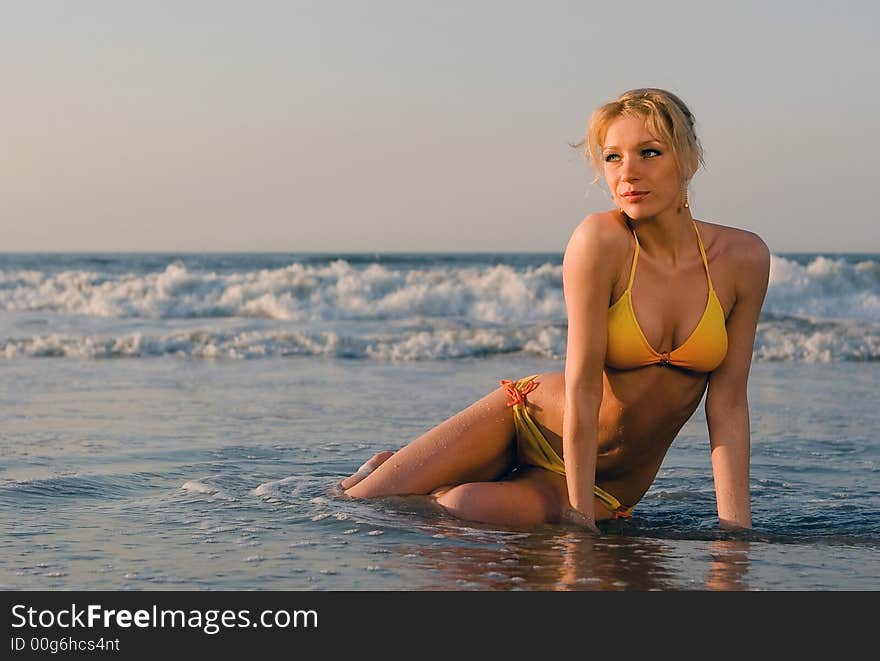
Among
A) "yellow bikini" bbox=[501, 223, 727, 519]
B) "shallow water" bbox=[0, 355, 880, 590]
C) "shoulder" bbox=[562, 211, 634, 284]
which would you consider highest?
"shoulder" bbox=[562, 211, 634, 284]

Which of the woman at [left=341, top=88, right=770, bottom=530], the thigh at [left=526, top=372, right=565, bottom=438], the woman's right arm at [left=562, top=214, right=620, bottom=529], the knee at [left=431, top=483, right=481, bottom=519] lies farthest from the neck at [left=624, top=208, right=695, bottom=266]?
the knee at [left=431, top=483, right=481, bottom=519]

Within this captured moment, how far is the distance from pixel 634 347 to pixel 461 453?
939 mm

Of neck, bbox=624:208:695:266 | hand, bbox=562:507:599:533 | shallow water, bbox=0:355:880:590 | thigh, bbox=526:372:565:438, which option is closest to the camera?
shallow water, bbox=0:355:880:590

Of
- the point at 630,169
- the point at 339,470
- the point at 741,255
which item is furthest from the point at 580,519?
the point at 339,470

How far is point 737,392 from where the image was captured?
4.60 m

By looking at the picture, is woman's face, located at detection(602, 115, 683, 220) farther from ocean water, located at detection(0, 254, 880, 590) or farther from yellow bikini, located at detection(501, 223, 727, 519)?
ocean water, located at detection(0, 254, 880, 590)

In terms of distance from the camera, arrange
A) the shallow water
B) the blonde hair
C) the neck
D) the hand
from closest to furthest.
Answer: the shallow water < the blonde hair < the neck < the hand

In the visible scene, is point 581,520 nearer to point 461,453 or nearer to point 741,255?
point 461,453

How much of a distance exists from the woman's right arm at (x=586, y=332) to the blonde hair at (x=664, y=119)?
0.34 metres

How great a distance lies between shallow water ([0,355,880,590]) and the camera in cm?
409

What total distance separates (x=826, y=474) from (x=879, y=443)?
1.19m

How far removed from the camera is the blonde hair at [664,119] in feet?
14.0
